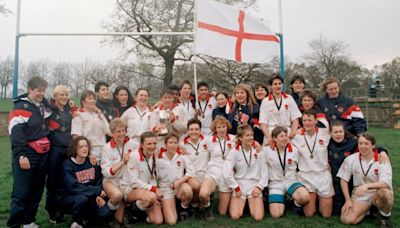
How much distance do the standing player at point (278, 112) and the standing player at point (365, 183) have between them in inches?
41.7

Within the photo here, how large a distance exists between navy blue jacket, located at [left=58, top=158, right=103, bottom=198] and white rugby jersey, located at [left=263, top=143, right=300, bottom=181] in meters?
2.50

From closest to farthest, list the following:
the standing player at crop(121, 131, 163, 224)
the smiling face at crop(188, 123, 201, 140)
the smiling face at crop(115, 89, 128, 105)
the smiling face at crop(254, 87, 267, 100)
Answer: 1. the standing player at crop(121, 131, 163, 224)
2. the smiling face at crop(188, 123, 201, 140)
3. the smiling face at crop(115, 89, 128, 105)
4. the smiling face at crop(254, 87, 267, 100)

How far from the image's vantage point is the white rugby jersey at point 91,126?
504cm

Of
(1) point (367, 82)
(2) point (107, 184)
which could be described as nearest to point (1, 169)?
(2) point (107, 184)

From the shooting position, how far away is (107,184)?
479cm

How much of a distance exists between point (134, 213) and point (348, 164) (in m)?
3.16

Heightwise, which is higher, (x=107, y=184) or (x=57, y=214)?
(x=107, y=184)

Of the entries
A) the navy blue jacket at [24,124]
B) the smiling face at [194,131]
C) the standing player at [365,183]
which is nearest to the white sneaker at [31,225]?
the navy blue jacket at [24,124]

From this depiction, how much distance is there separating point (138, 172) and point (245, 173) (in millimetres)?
1612

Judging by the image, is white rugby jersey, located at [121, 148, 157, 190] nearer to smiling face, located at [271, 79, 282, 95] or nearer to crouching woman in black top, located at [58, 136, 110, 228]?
crouching woman in black top, located at [58, 136, 110, 228]

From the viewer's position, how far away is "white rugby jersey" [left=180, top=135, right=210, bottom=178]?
212 inches

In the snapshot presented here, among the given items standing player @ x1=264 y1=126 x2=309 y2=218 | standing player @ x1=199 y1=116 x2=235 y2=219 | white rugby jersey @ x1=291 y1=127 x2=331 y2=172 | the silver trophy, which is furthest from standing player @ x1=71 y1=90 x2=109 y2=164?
white rugby jersey @ x1=291 y1=127 x2=331 y2=172

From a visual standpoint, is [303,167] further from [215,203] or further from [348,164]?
[215,203]

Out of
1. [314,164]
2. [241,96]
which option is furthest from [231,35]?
[314,164]
